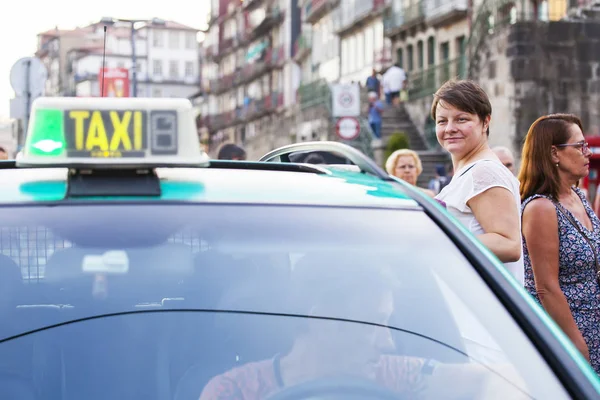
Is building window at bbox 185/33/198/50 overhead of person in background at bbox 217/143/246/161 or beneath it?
overhead

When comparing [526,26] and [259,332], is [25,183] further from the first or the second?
[526,26]

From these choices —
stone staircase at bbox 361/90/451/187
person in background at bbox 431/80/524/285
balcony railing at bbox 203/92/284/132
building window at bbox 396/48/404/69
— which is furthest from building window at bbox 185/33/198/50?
person in background at bbox 431/80/524/285

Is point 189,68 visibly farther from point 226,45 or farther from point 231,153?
point 231,153

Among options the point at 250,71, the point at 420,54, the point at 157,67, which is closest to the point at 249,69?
the point at 250,71

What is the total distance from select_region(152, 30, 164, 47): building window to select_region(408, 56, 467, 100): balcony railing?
342 feet

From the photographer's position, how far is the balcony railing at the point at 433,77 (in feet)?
103

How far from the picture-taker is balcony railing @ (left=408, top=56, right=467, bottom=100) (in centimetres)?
3127

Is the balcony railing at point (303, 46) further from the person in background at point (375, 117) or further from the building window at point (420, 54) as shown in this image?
the person in background at point (375, 117)

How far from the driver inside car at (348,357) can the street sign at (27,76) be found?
1164 centimetres

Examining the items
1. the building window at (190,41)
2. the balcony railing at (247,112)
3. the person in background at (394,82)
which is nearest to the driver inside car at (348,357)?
the person in background at (394,82)

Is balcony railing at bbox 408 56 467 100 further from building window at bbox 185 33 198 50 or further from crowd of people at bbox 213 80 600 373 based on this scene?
building window at bbox 185 33 198 50

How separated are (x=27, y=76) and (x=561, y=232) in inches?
398

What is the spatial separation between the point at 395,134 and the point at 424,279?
96.3 ft

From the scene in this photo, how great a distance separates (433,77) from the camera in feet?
110
